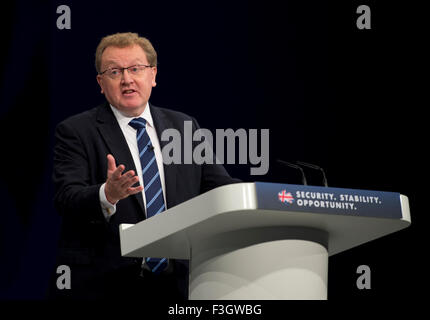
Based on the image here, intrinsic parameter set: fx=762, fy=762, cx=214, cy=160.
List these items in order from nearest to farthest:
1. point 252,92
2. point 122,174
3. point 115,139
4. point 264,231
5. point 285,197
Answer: point 285,197, point 264,231, point 122,174, point 115,139, point 252,92

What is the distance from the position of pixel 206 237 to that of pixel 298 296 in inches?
10.8

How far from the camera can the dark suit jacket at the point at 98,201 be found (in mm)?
2463

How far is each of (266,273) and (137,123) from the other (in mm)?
1086

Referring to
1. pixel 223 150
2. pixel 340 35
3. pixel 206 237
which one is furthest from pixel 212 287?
pixel 340 35

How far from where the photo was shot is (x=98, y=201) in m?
2.30

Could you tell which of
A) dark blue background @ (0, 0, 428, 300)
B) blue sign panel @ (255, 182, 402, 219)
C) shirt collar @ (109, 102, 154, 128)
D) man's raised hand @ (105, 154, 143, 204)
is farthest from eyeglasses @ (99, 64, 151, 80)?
blue sign panel @ (255, 182, 402, 219)

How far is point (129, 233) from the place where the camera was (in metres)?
2.03

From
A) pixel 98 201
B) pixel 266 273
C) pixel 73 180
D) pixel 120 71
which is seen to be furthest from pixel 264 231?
pixel 120 71

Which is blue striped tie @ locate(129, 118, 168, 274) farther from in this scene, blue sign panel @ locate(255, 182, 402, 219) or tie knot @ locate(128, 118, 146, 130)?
blue sign panel @ locate(255, 182, 402, 219)

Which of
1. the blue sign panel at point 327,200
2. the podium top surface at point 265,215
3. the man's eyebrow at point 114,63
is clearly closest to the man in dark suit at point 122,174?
the man's eyebrow at point 114,63

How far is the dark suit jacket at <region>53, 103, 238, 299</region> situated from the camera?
2.46 metres

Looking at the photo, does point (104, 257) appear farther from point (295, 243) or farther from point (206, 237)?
point (295, 243)

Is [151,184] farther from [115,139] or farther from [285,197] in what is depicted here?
[285,197]

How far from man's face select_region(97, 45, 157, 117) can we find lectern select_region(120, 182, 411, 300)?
0.99 m
